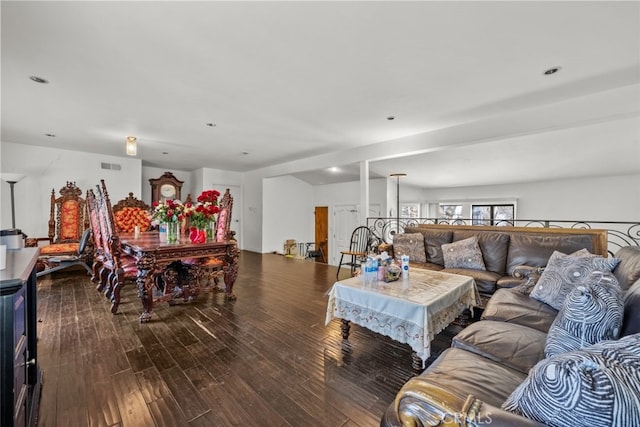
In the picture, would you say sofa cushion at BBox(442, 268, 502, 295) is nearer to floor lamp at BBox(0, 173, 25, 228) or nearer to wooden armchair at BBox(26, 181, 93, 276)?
wooden armchair at BBox(26, 181, 93, 276)

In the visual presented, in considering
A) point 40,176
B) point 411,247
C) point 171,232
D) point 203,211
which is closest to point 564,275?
point 411,247

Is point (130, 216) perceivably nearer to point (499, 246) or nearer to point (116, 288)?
point (116, 288)

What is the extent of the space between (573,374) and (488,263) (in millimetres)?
3042

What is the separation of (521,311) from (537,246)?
1.54m

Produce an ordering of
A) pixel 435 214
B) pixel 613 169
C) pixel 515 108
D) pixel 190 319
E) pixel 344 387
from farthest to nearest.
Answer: pixel 435 214 → pixel 613 169 → pixel 515 108 → pixel 190 319 → pixel 344 387

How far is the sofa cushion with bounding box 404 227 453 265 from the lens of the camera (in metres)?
3.72

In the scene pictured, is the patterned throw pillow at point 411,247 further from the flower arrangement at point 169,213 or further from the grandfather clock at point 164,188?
the grandfather clock at point 164,188

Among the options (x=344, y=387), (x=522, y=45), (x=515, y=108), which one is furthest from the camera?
(x=515, y=108)

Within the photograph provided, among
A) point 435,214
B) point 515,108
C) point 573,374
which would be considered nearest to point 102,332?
point 573,374

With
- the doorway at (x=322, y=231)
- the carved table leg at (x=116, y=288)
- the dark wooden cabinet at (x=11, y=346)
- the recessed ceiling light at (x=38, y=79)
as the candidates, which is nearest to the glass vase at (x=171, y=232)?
the carved table leg at (x=116, y=288)

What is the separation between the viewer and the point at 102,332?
98.7 inches

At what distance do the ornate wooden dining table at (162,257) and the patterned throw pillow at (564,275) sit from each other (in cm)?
314

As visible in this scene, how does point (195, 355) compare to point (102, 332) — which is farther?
point (102, 332)

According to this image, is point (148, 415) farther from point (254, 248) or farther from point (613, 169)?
point (613, 169)
